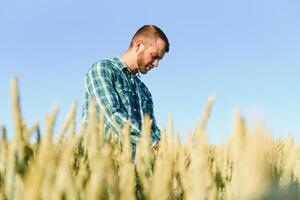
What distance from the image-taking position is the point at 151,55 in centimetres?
255

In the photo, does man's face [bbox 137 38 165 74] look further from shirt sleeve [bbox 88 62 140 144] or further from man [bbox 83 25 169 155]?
shirt sleeve [bbox 88 62 140 144]

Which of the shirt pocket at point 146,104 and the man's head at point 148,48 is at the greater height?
the man's head at point 148,48

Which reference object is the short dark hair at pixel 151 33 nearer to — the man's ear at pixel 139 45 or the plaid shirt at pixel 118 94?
the man's ear at pixel 139 45

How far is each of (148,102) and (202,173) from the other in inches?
98.7

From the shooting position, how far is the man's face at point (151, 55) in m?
2.55

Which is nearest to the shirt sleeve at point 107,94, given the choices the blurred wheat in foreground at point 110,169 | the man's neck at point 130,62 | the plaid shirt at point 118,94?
the plaid shirt at point 118,94

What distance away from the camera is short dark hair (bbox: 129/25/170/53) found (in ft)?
8.51

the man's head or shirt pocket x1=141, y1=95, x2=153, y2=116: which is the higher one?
the man's head

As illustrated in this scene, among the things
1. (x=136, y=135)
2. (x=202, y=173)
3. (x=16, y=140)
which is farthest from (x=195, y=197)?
(x=136, y=135)

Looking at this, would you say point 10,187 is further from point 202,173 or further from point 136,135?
point 136,135

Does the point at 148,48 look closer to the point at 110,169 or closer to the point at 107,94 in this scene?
the point at 107,94

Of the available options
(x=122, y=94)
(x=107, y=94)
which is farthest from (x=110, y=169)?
(x=122, y=94)

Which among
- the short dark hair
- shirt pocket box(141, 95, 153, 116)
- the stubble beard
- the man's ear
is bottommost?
shirt pocket box(141, 95, 153, 116)

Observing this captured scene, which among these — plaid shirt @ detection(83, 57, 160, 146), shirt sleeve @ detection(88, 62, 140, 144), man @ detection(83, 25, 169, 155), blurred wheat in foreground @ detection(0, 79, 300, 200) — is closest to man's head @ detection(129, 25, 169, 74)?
man @ detection(83, 25, 169, 155)
